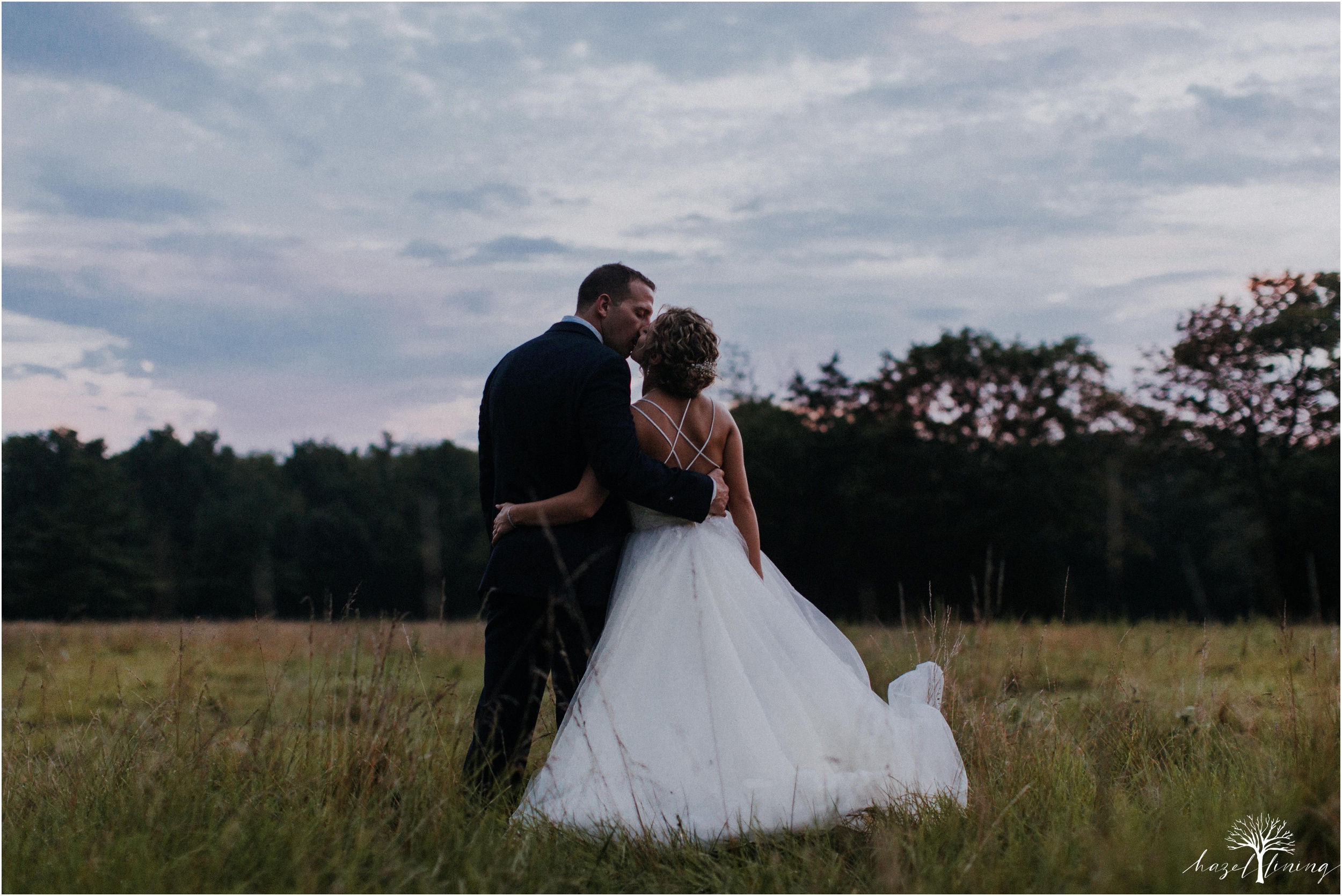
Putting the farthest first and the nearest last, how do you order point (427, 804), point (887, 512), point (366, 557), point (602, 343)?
point (366, 557) → point (887, 512) → point (602, 343) → point (427, 804)

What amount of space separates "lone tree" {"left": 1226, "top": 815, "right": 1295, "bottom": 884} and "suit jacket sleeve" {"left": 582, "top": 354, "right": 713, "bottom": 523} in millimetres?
2182

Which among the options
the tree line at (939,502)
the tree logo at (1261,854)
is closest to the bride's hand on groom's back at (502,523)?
the tree logo at (1261,854)

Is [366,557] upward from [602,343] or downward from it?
downward

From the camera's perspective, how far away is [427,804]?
3.28 meters

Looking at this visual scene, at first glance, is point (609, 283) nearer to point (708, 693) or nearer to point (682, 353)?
point (682, 353)

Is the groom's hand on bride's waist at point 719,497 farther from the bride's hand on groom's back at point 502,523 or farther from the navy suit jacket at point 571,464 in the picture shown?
the bride's hand on groom's back at point 502,523

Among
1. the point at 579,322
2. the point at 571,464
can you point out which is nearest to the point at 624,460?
the point at 571,464

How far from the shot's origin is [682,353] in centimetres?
380

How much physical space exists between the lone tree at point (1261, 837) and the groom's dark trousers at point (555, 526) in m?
2.18

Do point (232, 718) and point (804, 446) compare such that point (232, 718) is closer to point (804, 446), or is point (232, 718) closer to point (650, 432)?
point (650, 432)

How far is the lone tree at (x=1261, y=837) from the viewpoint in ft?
9.58

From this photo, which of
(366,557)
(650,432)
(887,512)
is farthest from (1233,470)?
(366,557)

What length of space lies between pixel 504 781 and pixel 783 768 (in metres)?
1.12

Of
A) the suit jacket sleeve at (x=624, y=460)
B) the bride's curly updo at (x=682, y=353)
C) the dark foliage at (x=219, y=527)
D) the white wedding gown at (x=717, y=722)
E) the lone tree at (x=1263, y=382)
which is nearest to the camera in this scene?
the white wedding gown at (x=717, y=722)
